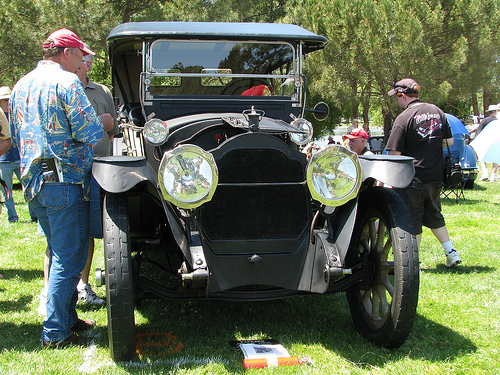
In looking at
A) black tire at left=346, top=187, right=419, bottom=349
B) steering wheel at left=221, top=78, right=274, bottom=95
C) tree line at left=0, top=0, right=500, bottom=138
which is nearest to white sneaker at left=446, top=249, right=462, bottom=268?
black tire at left=346, top=187, right=419, bottom=349

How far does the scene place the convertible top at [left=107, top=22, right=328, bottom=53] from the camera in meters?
3.73

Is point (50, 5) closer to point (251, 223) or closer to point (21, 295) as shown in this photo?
point (21, 295)

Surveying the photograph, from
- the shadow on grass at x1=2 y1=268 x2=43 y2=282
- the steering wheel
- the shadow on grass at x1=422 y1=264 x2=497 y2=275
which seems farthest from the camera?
the shadow on grass at x1=422 y1=264 x2=497 y2=275

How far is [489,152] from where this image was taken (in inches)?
371

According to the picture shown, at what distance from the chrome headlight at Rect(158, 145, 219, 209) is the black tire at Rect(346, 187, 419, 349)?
43.7 inches

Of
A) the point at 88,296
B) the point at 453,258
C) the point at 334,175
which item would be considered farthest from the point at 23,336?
the point at 453,258

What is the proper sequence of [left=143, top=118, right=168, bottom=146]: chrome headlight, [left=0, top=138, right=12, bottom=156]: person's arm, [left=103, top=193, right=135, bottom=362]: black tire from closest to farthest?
[left=103, top=193, right=135, bottom=362]: black tire
[left=143, top=118, right=168, bottom=146]: chrome headlight
[left=0, top=138, right=12, bottom=156]: person's arm

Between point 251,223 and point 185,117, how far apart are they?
118cm

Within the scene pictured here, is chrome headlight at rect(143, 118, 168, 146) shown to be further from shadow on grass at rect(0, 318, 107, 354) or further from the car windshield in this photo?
shadow on grass at rect(0, 318, 107, 354)

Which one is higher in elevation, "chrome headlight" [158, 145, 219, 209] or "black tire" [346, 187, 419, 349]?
"chrome headlight" [158, 145, 219, 209]

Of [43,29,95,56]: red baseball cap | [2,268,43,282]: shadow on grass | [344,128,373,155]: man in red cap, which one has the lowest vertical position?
[2,268,43,282]: shadow on grass

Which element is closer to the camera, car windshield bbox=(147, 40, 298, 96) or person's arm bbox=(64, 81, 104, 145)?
person's arm bbox=(64, 81, 104, 145)

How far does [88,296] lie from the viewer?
3.68 meters

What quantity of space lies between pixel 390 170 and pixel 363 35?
10.0 meters
